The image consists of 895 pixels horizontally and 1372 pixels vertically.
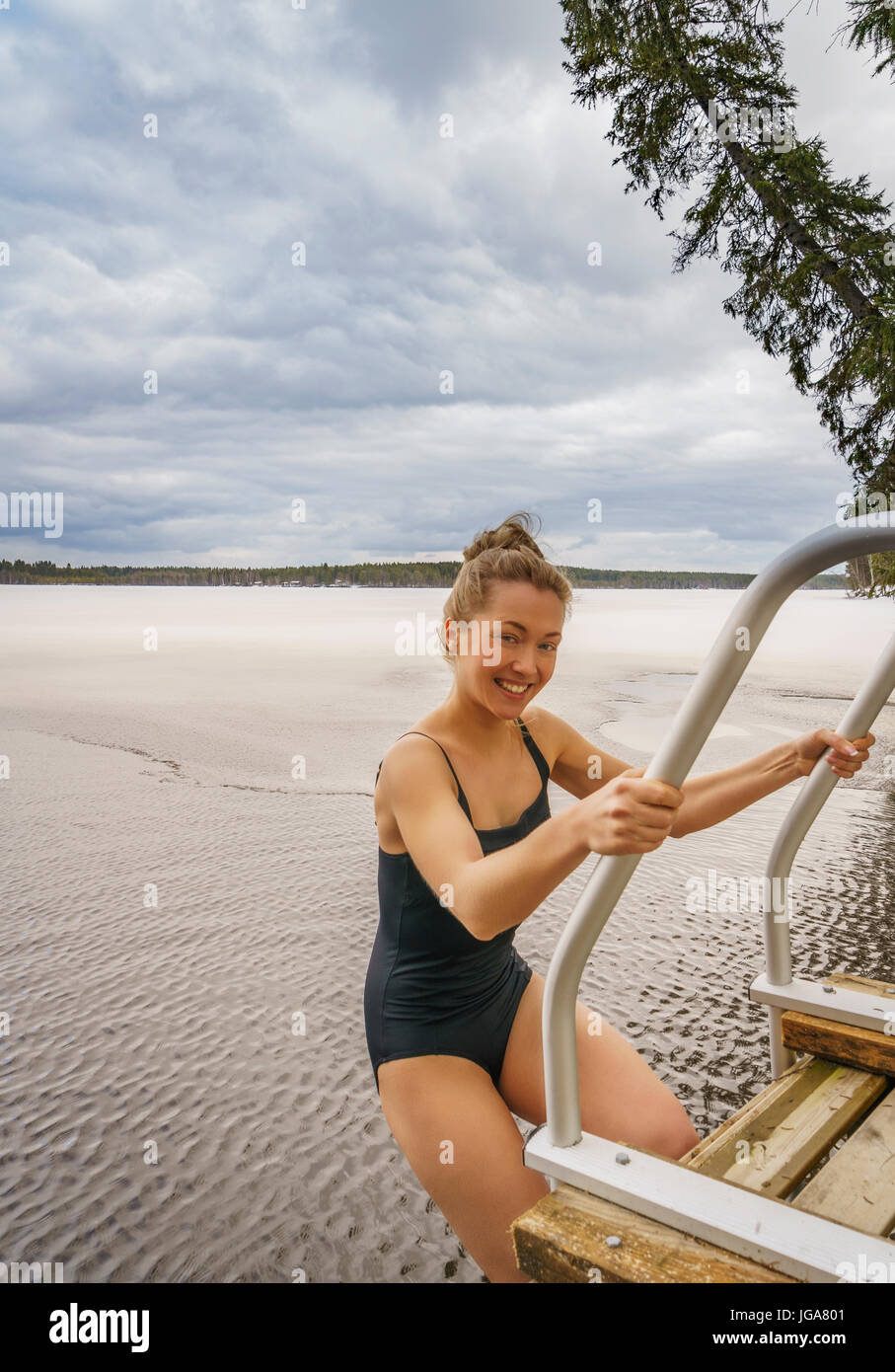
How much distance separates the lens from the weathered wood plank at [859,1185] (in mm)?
1456

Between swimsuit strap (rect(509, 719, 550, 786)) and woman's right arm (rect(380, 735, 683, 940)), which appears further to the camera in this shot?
swimsuit strap (rect(509, 719, 550, 786))

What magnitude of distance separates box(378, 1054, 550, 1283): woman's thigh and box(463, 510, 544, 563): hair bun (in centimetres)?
107

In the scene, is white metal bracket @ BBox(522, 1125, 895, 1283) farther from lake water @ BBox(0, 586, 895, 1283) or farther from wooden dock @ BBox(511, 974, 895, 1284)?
lake water @ BBox(0, 586, 895, 1283)

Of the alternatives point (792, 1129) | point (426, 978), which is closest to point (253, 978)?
point (426, 978)

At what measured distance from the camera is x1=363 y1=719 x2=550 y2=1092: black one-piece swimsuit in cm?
177

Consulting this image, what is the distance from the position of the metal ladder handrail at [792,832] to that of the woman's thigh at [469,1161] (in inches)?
28.4

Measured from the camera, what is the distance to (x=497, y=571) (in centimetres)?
178

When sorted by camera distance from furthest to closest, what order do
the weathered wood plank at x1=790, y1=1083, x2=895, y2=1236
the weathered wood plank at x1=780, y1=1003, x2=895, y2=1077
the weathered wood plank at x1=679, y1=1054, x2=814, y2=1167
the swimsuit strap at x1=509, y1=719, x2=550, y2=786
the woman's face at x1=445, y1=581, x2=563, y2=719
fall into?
the swimsuit strap at x1=509, y1=719, x2=550, y2=786 < the weathered wood plank at x1=780, y1=1003, x2=895, y2=1077 < the woman's face at x1=445, y1=581, x2=563, y2=719 < the weathered wood plank at x1=679, y1=1054, x2=814, y2=1167 < the weathered wood plank at x1=790, y1=1083, x2=895, y2=1236

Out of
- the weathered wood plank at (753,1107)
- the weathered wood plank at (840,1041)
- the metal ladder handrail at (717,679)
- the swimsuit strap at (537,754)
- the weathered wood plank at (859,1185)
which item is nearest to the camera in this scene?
the metal ladder handrail at (717,679)

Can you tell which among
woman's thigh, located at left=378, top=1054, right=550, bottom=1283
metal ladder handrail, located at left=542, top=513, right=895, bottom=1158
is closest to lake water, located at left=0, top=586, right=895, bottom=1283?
metal ladder handrail, located at left=542, top=513, right=895, bottom=1158

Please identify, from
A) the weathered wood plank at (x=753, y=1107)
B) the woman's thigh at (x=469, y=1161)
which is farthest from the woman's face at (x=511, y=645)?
the weathered wood plank at (x=753, y=1107)

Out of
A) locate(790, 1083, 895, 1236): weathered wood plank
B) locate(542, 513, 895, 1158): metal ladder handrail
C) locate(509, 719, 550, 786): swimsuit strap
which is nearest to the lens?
locate(542, 513, 895, 1158): metal ladder handrail

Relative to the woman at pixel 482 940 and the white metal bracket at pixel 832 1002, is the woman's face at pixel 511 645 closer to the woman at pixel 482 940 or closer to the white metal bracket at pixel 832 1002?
the woman at pixel 482 940

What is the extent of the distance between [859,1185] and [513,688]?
107 cm
